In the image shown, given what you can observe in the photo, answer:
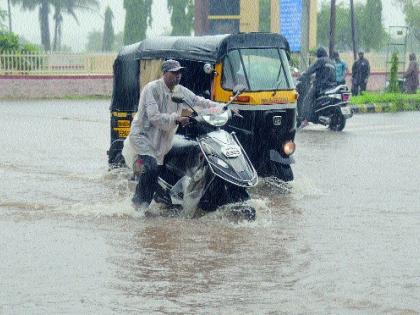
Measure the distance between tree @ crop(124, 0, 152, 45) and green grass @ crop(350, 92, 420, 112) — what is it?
129 feet

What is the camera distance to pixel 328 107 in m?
20.2

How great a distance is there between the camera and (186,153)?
10.1m

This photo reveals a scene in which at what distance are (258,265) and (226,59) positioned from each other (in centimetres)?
485

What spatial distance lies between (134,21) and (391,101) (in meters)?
40.7

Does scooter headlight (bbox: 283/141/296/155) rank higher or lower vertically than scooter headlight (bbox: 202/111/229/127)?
lower

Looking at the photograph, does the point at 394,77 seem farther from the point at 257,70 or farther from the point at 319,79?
the point at 257,70

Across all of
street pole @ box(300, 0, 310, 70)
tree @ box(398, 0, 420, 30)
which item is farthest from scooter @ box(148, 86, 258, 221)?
tree @ box(398, 0, 420, 30)

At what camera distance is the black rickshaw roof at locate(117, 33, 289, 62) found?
12.4 m

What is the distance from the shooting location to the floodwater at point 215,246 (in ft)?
22.4

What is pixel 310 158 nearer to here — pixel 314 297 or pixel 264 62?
pixel 264 62

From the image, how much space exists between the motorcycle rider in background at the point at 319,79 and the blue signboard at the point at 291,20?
19.3m

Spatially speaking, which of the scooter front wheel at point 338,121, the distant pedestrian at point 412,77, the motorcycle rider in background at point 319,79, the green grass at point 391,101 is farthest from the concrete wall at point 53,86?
the scooter front wheel at point 338,121

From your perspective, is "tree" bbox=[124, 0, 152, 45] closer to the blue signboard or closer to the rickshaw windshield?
the blue signboard

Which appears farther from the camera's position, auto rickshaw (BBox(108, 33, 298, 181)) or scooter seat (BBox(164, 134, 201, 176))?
auto rickshaw (BBox(108, 33, 298, 181))
